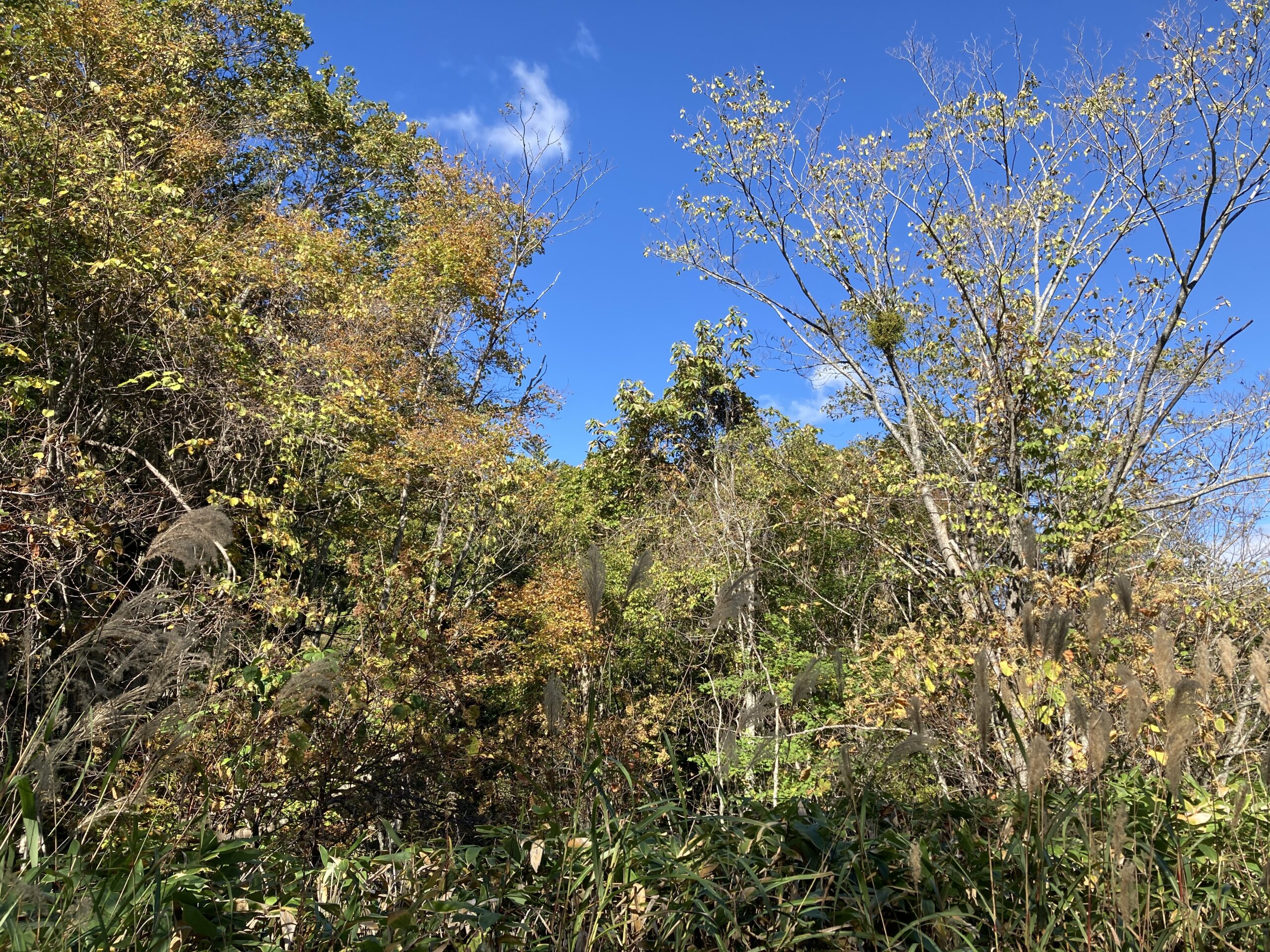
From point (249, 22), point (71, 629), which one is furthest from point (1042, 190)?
point (249, 22)

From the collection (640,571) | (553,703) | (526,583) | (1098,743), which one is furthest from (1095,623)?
(526,583)

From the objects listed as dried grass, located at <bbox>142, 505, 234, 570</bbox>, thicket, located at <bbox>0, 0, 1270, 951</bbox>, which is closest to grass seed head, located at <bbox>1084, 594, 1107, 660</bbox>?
thicket, located at <bbox>0, 0, 1270, 951</bbox>

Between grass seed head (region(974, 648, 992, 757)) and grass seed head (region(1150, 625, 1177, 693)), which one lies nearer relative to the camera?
grass seed head (region(974, 648, 992, 757))

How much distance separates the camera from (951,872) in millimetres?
1817

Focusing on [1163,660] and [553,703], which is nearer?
[1163,660]

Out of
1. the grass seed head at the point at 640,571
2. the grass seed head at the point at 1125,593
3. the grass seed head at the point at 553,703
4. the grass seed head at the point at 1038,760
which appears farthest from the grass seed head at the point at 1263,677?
the grass seed head at the point at 553,703

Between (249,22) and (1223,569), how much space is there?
18.8 meters

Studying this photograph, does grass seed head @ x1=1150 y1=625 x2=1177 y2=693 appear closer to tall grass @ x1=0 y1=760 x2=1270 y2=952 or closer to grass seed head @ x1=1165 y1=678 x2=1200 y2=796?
grass seed head @ x1=1165 y1=678 x2=1200 y2=796

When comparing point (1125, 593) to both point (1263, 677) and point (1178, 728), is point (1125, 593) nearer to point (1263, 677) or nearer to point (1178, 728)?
point (1263, 677)

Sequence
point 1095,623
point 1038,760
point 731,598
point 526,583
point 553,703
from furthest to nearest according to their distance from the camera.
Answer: point 526,583
point 731,598
point 553,703
point 1095,623
point 1038,760

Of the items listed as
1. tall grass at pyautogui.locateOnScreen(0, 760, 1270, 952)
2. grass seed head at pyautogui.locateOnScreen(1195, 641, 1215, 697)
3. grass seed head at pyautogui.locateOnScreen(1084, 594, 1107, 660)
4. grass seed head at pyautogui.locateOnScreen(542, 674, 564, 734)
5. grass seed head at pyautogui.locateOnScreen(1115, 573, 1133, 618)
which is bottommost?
tall grass at pyautogui.locateOnScreen(0, 760, 1270, 952)

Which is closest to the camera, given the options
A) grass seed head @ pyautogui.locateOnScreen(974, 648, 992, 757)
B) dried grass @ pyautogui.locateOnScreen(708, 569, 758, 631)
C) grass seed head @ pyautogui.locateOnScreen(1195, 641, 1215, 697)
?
grass seed head @ pyautogui.locateOnScreen(974, 648, 992, 757)

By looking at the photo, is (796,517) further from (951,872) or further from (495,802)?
(951,872)

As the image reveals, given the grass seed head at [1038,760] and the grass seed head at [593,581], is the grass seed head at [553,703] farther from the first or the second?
the grass seed head at [1038,760]
